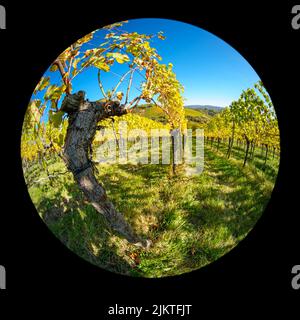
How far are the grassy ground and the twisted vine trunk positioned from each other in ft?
0.74

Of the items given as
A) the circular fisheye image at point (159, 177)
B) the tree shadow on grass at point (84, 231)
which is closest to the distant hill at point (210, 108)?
the circular fisheye image at point (159, 177)

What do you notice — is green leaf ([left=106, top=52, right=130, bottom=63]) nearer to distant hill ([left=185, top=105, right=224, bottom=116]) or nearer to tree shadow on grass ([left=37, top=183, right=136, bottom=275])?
distant hill ([left=185, top=105, right=224, bottom=116])

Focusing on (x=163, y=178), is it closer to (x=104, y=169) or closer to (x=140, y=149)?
(x=140, y=149)

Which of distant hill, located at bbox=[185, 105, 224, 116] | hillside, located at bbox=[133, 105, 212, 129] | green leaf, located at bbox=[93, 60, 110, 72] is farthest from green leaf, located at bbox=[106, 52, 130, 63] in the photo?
distant hill, located at bbox=[185, 105, 224, 116]

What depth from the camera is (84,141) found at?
107 inches

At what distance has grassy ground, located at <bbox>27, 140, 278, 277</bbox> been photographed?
3.04m

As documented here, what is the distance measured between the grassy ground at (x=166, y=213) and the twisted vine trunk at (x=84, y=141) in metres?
0.23

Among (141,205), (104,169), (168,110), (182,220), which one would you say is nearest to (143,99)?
(168,110)

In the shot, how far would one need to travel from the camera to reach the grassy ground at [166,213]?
3045 mm

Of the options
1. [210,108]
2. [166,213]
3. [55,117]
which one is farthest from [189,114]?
[55,117]

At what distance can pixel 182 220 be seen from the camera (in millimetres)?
3102

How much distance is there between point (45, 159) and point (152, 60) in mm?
1433

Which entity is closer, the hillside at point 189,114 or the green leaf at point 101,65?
the green leaf at point 101,65

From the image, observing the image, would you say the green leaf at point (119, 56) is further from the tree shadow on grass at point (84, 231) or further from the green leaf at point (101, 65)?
the tree shadow on grass at point (84, 231)
